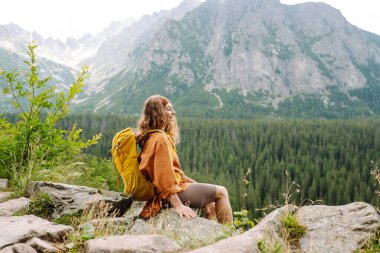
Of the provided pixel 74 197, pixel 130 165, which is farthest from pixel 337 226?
pixel 74 197

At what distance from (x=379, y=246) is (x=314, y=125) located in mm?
170578

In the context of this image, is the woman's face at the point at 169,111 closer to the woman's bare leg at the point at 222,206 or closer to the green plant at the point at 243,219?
the woman's bare leg at the point at 222,206

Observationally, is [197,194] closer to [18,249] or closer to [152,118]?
[152,118]

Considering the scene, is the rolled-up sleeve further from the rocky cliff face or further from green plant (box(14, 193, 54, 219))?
green plant (box(14, 193, 54, 219))

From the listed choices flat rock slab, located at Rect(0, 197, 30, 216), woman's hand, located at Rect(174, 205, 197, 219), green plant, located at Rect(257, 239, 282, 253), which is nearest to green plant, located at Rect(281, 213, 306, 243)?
green plant, located at Rect(257, 239, 282, 253)

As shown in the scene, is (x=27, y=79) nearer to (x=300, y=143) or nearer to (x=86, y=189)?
(x=86, y=189)

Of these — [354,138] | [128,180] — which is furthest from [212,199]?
[354,138]

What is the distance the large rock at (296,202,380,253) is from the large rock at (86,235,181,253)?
1.82 meters

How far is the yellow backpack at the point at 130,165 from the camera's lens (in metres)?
6.18

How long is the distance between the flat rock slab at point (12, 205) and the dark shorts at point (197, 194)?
278cm

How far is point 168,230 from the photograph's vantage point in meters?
4.68

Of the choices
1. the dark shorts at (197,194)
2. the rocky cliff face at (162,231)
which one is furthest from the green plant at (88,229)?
the dark shorts at (197,194)

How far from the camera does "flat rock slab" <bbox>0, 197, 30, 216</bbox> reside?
5.42 metres

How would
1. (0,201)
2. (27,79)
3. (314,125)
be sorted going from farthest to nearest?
1. (314,125)
2. (27,79)
3. (0,201)
